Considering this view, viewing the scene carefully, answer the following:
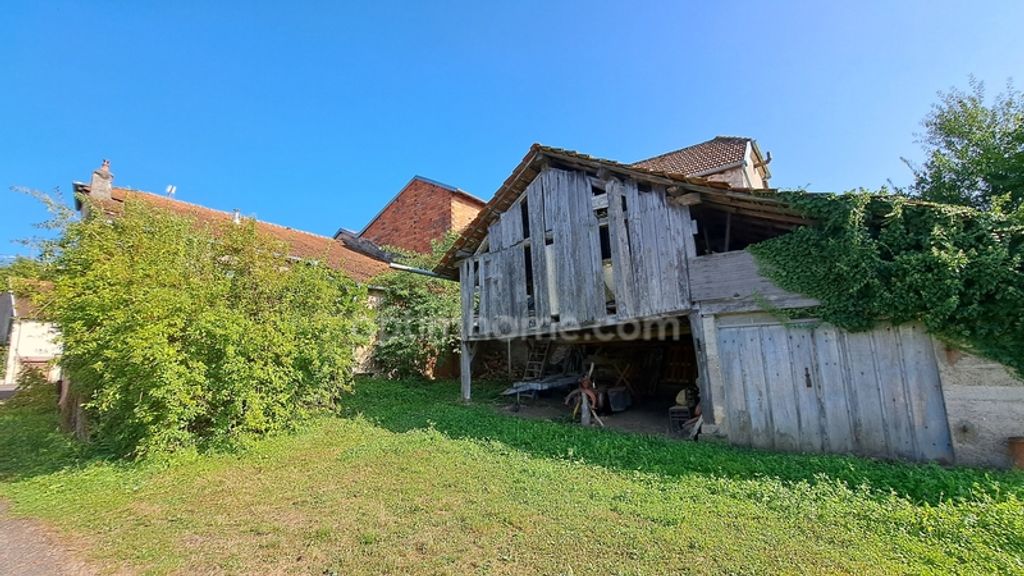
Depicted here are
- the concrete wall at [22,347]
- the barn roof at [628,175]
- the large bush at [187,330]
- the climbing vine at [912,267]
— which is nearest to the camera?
the climbing vine at [912,267]

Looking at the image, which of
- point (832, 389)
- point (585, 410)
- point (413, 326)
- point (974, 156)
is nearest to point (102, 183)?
point (413, 326)

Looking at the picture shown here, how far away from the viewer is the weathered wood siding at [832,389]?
19.3 ft

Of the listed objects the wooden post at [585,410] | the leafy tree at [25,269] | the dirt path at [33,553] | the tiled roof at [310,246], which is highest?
the tiled roof at [310,246]

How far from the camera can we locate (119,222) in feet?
26.8

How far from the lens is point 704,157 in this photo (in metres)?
16.3

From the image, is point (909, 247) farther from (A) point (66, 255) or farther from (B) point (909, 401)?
(A) point (66, 255)

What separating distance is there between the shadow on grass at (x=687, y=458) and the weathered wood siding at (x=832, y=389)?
1.74ft

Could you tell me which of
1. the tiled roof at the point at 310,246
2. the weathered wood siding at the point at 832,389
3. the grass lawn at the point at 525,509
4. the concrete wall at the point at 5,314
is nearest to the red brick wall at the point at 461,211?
the tiled roof at the point at 310,246

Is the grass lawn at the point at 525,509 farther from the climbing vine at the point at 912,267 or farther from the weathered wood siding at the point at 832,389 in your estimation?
Answer: the climbing vine at the point at 912,267

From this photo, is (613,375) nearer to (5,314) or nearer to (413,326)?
(413,326)

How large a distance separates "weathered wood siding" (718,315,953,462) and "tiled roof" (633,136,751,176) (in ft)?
28.2

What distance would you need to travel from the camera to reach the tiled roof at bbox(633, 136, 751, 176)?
15.2 meters

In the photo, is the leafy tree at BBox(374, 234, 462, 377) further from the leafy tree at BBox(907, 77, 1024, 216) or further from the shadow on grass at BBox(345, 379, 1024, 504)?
the leafy tree at BBox(907, 77, 1024, 216)

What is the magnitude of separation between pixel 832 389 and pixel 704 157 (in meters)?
12.1
